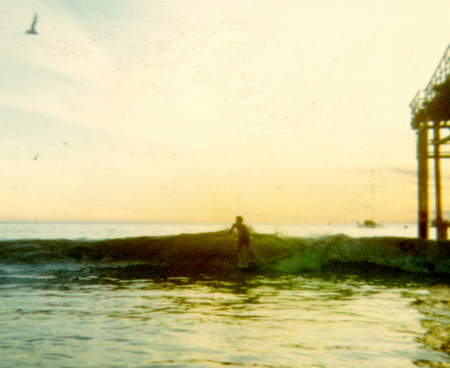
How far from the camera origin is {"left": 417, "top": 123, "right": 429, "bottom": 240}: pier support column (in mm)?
18312

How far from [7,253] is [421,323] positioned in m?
20.5

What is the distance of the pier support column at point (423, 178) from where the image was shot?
18.3 metres

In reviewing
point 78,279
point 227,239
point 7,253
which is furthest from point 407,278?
point 7,253

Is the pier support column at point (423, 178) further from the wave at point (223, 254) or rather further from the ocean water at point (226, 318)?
the ocean water at point (226, 318)

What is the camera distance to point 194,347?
548cm

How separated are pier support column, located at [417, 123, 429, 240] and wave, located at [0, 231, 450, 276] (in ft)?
2.44

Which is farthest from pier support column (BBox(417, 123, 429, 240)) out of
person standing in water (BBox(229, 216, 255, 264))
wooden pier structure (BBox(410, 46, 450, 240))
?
person standing in water (BBox(229, 216, 255, 264))

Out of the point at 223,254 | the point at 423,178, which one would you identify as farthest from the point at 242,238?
the point at 423,178

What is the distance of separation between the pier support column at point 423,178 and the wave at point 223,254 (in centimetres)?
74

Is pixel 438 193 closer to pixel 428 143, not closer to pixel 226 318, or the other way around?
pixel 428 143

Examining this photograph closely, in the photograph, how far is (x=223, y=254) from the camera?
69.4ft

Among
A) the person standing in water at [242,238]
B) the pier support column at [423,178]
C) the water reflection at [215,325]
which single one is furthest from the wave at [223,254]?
the water reflection at [215,325]

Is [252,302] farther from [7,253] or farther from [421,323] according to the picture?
[7,253]

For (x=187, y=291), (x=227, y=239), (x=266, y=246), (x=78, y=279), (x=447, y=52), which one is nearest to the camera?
(x=187, y=291)
